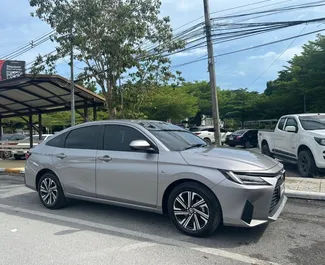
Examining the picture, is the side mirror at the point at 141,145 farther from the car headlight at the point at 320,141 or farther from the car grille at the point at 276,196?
the car headlight at the point at 320,141

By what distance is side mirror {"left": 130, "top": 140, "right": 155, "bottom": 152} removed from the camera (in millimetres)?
4988

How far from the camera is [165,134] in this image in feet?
18.0

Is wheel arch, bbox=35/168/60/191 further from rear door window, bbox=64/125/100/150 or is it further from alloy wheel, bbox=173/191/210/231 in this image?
alloy wheel, bbox=173/191/210/231

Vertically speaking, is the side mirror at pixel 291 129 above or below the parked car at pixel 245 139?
above

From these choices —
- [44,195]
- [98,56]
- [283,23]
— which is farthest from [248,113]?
[44,195]

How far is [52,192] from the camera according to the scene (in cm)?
631

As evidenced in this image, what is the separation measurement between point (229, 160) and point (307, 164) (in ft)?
17.2

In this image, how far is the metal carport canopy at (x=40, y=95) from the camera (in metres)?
13.2

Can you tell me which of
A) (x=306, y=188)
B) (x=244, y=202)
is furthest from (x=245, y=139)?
(x=244, y=202)

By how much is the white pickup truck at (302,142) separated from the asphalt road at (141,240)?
8.88 feet

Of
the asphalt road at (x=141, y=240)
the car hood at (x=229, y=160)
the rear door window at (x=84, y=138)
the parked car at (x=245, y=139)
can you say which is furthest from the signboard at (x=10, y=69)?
the car hood at (x=229, y=160)

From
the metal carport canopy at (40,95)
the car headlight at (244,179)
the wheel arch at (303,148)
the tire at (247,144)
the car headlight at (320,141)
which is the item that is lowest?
the tire at (247,144)

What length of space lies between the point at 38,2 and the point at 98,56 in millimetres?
2496

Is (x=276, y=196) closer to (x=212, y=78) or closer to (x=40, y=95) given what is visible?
(x=212, y=78)
